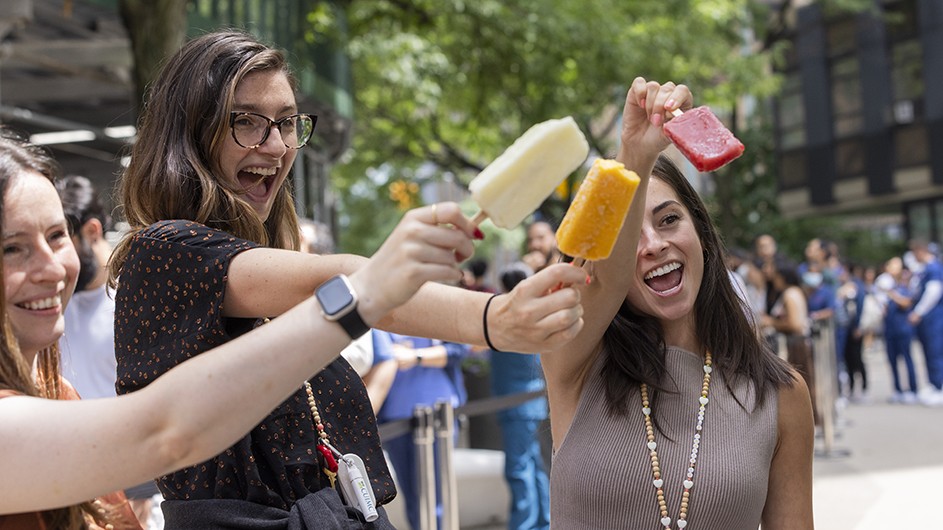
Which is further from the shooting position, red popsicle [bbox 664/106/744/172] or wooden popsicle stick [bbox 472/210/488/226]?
red popsicle [bbox 664/106/744/172]

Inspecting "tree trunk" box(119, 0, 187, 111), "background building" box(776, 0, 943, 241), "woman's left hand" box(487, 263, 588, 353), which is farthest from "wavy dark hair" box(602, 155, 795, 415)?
"background building" box(776, 0, 943, 241)

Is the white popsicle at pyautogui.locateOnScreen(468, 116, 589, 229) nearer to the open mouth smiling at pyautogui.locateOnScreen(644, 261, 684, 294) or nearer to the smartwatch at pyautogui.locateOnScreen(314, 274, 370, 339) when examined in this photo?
the smartwatch at pyautogui.locateOnScreen(314, 274, 370, 339)

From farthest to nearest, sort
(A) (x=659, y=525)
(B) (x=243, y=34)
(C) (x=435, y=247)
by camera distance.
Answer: (A) (x=659, y=525) → (B) (x=243, y=34) → (C) (x=435, y=247)

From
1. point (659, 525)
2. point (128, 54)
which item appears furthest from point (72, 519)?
point (128, 54)

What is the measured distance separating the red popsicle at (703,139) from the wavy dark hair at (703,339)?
947 millimetres

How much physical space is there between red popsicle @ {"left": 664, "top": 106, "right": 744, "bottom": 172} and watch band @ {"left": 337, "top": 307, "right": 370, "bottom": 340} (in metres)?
0.83

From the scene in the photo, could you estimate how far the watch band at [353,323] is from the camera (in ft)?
5.44

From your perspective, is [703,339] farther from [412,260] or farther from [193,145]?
[412,260]

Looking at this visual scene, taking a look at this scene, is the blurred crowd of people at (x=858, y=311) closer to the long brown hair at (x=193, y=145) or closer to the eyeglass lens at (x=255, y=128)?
the eyeglass lens at (x=255, y=128)

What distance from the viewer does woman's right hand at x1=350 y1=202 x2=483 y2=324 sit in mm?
1636

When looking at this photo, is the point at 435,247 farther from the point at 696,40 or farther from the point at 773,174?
the point at 773,174

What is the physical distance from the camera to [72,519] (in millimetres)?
2102

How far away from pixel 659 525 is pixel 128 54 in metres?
9.30

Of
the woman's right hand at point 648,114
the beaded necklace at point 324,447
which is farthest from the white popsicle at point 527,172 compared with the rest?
the beaded necklace at point 324,447
